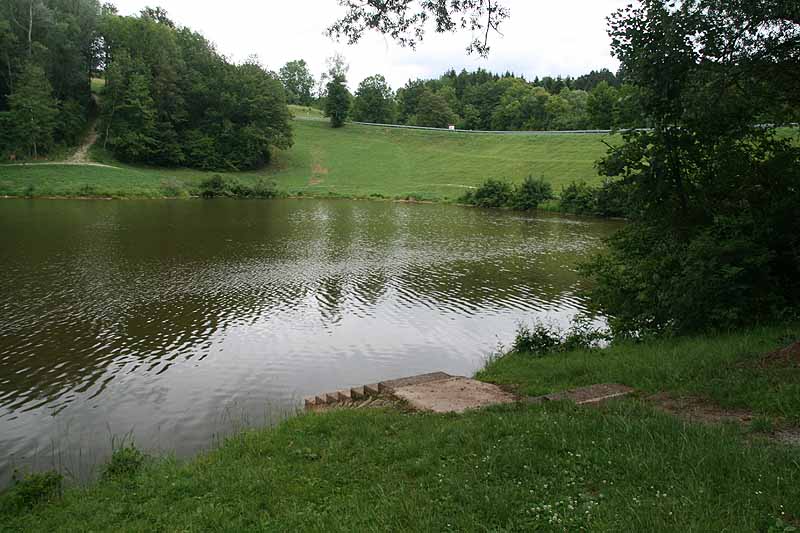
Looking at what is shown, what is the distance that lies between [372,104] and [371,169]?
135ft

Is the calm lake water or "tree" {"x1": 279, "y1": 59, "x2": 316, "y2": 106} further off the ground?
"tree" {"x1": 279, "y1": 59, "x2": 316, "y2": 106}

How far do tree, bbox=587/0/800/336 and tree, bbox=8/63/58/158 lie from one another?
67.1 metres

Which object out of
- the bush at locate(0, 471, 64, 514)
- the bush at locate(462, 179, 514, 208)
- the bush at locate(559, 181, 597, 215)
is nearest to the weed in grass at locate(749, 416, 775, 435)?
the bush at locate(0, 471, 64, 514)

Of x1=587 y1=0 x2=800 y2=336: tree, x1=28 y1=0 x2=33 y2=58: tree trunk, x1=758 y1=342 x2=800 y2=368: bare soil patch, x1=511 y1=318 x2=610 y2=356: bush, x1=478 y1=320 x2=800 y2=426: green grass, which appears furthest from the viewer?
x1=28 y1=0 x2=33 y2=58: tree trunk

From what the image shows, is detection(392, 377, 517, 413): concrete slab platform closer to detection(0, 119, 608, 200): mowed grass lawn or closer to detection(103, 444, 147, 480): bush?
detection(103, 444, 147, 480): bush

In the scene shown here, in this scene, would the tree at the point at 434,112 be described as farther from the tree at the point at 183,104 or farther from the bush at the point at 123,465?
the bush at the point at 123,465

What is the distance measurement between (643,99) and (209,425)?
39.6 feet

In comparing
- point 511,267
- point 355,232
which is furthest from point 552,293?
point 355,232

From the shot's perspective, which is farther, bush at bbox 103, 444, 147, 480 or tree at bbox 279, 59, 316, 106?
tree at bbox 279, 59, 316, 106

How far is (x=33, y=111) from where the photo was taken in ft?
208

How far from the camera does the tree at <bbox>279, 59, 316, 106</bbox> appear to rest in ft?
521

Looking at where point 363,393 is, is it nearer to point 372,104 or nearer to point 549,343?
point 549,343

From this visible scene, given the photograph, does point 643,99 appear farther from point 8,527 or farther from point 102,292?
point 102,292

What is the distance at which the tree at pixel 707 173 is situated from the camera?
38.5 ft
